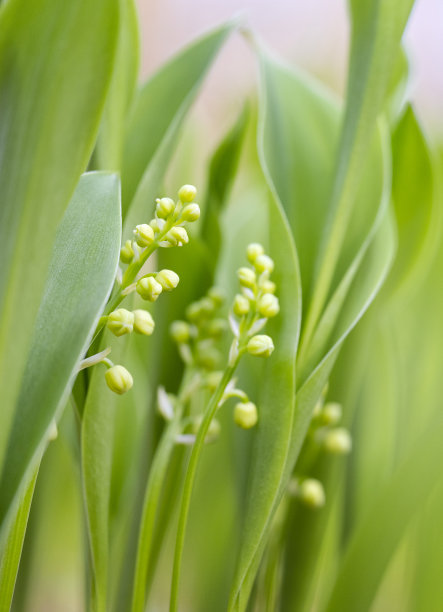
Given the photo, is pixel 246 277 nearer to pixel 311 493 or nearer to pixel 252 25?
pixel 311 493

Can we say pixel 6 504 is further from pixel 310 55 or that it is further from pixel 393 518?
pixel 310 55

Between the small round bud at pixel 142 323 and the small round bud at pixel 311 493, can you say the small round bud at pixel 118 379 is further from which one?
the small round bud at pixel 311 493

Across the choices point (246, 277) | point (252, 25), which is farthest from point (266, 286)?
point (252, 25)

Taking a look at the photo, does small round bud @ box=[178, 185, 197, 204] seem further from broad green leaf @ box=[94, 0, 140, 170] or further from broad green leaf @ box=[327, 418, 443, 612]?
broad green leaf @ box=[327, 418, 443, 612]

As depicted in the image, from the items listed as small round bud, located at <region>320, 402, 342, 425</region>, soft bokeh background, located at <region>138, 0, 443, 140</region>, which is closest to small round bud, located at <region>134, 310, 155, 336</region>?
small round bud, located at <region>320, 402, 342, 425</region>

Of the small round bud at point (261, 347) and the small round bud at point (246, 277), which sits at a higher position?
the small round bud at point (246, 277)

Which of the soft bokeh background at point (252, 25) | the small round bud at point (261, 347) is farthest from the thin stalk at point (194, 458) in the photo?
the soft bokeh background at point (252, 25)
